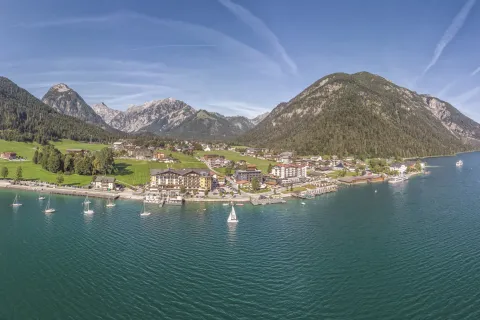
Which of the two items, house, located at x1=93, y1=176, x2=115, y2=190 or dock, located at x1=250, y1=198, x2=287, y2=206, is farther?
house, located at x1=93, y1=176, x2=115, y2=190

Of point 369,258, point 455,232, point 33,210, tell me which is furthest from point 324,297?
point 33,210

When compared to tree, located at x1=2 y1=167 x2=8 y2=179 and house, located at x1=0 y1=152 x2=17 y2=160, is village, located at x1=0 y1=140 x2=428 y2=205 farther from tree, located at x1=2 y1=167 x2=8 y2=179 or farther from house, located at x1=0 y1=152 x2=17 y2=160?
tree, located at x1=2 y1=167 x2=8 y2=179

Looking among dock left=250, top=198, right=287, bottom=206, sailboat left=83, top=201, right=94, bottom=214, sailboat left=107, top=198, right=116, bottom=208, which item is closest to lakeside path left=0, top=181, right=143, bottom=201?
sailboat left=107, top=198, right=116, bottom=208

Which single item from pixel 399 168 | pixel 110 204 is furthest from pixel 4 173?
pixel 399 168

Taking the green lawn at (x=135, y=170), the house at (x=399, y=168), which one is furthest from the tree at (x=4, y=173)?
the house at (x=399, y=168)

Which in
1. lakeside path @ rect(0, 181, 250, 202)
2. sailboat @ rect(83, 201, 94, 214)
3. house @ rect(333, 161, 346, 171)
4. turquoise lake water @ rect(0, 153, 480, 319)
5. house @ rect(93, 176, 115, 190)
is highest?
house @ rect(333, 161, 346, 171)

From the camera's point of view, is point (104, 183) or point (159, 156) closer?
point (104, 183)

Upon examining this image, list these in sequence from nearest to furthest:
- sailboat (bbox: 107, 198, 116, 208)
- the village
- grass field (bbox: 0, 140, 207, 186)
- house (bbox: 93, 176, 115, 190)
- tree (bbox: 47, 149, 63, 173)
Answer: sailboat (bbox: 107, 198, 116, 208) → the village → house (bbox: 93, 176, 115, 190) → grass field (bbox: 0, 140, 207, 186) → tree (bbox: 47, 149, 63, 173)

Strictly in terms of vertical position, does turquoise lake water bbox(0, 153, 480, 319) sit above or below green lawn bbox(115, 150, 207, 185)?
below

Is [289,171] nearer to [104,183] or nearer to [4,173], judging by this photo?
[104,183]

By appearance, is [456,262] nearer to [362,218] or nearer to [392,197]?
[362,218]
